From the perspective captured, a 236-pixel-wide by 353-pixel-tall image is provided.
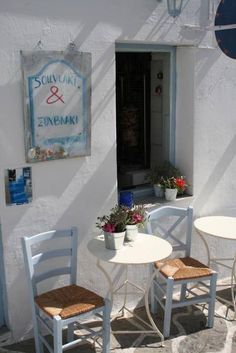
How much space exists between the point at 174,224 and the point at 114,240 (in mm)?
1157

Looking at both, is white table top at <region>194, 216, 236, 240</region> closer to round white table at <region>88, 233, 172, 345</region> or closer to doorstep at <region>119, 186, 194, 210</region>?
doorstep at <region>119, 186, 194, 210</region>

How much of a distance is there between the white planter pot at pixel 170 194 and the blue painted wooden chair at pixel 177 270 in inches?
7.3

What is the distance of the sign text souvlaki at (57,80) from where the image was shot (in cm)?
394

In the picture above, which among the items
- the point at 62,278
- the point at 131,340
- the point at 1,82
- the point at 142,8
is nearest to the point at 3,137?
the point at 1,82

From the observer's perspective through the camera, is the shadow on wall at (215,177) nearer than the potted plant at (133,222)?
No

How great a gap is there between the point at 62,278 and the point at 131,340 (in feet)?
2.70

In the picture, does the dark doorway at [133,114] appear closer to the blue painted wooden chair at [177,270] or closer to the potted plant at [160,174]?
the potted plant at [160,174]

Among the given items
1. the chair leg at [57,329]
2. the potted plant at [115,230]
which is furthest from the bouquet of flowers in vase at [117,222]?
the chair leg at [57,329]

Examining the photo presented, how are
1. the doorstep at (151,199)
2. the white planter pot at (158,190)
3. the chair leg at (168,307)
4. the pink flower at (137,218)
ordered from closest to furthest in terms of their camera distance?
the pink flower at (137,218)
the chair leg at (168,307)
the doorstep at (151,199)
the white planter pot at (158,190)

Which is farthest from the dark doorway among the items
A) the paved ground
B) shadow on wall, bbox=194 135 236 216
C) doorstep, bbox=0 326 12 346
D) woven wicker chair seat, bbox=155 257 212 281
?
doorstep, bbox=0 326 12 346

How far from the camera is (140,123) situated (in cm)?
568

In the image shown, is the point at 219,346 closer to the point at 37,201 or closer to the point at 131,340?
the point at 131,340

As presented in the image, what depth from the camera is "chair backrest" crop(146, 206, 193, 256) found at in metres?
4.75

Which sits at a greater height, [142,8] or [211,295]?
[142,8]
